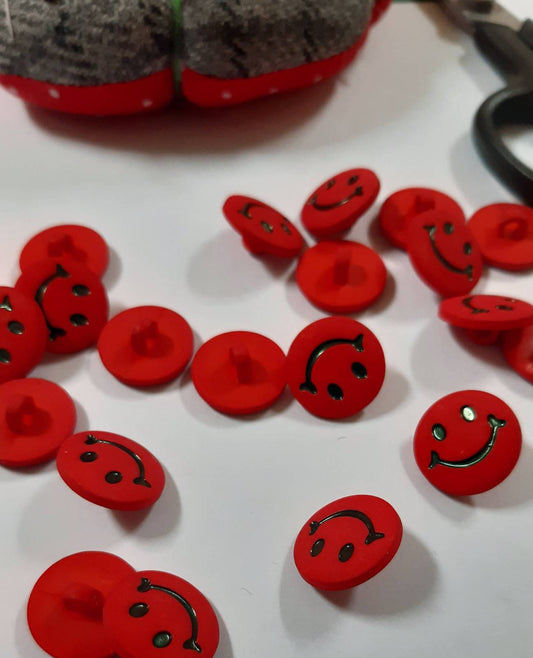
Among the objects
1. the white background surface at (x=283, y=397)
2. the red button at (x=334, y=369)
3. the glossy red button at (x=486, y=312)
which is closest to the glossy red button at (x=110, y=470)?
the white background surface at (x=283, y=397)

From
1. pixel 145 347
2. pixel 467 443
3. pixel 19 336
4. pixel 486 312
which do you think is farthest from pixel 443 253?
→ pixel 19 336

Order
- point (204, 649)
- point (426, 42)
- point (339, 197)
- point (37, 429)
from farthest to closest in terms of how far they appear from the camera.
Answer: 1. point (426, 42)
2. point (339, 197)
3. point (37, 429)
4. point (204, 649)

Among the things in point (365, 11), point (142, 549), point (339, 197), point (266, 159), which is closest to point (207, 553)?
point (142, 549)

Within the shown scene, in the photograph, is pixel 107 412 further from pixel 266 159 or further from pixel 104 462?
pixel 266 159

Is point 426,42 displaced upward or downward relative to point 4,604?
upward

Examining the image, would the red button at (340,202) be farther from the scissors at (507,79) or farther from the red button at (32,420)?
the red button at (32,420)

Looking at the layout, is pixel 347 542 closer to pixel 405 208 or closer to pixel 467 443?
pixel 467 443

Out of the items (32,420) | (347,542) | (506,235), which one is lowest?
(32,420)

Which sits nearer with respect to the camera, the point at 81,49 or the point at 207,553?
the point at 207,553
